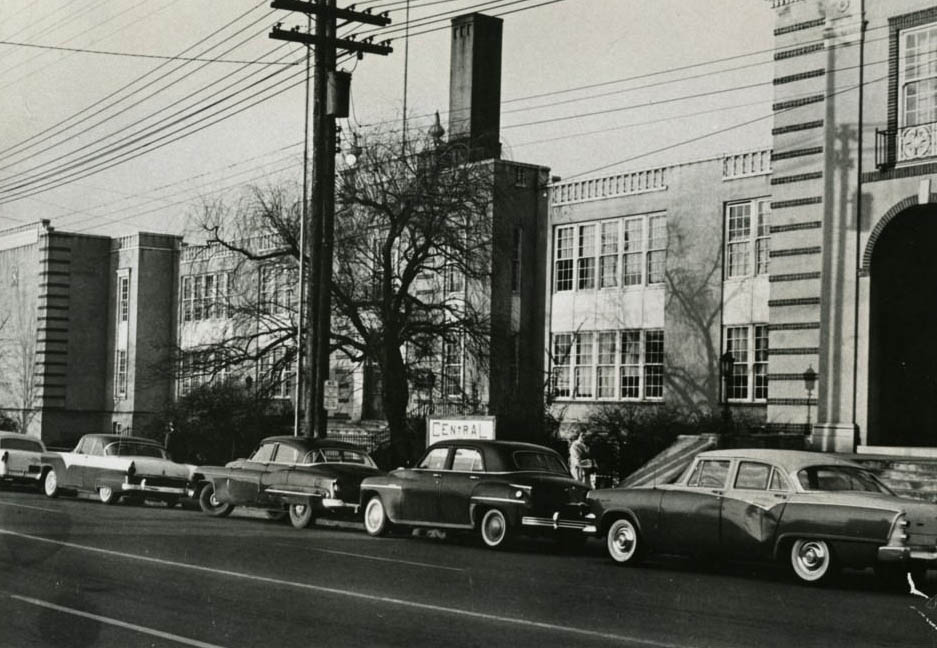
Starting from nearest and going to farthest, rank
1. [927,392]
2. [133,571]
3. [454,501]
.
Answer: [133,571] → [454,501] → [927,392]

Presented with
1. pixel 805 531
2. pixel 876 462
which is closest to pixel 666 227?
pixel 876 462

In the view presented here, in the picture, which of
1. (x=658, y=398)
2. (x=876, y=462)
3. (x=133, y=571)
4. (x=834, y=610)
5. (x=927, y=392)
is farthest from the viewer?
(x=658, y=398)

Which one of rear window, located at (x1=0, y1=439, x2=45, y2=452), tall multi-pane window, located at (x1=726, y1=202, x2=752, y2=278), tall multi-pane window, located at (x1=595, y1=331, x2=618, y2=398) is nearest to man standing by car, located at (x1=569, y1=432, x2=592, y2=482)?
tall multi-pane window, located at (x1=726, y1=202, x2=752, y2=278)

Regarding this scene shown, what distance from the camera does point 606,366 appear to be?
131ft

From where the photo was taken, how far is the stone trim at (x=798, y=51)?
2839 cm

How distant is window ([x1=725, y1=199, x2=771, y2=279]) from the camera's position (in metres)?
35.7

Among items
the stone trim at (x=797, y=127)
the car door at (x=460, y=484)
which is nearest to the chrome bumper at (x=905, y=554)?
the car door at (x=460, y=484)

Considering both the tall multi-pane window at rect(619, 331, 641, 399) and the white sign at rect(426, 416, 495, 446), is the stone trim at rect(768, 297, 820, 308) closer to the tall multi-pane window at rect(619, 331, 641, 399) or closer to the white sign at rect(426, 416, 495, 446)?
the white sign at rect(426, 416, 495, 446)

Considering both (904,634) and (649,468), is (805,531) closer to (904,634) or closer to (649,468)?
(904,634)

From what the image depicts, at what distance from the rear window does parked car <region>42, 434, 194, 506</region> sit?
1.60 meters

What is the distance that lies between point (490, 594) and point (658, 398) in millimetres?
26032

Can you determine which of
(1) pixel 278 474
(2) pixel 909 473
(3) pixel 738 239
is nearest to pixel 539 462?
(1) pixel 278 474

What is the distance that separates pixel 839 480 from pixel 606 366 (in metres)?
24.6

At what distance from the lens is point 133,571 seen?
545 inches
